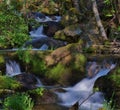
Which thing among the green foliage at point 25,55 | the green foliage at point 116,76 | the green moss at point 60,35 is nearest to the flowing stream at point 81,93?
the green foliage at point 25,55

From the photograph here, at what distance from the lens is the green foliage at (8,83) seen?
37.5 ft

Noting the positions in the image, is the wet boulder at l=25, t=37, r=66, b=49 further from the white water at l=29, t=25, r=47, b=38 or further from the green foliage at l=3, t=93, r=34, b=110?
the green foliage at l=3, t=93, r=34, b=110

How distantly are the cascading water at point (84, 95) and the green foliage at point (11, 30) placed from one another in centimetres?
391

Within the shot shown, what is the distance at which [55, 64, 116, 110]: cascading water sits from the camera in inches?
430

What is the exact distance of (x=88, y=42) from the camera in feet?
57.6

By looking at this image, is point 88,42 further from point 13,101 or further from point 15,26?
point 13,101

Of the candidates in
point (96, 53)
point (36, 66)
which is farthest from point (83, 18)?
point (36, 66)

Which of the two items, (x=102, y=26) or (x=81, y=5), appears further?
(x=81, y=5)

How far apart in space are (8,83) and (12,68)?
259 centimetres

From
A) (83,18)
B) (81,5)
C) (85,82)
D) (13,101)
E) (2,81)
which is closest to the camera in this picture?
(13,101)

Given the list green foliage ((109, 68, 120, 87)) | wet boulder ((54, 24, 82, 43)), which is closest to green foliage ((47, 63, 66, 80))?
green foliage ((109, 68, 120, 87))

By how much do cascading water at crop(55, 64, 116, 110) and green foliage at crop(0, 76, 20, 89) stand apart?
49.9 inches

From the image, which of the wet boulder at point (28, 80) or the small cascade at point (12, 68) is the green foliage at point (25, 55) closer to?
the small cascade at point (12, 68)

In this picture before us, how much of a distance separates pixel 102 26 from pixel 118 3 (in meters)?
1.69
